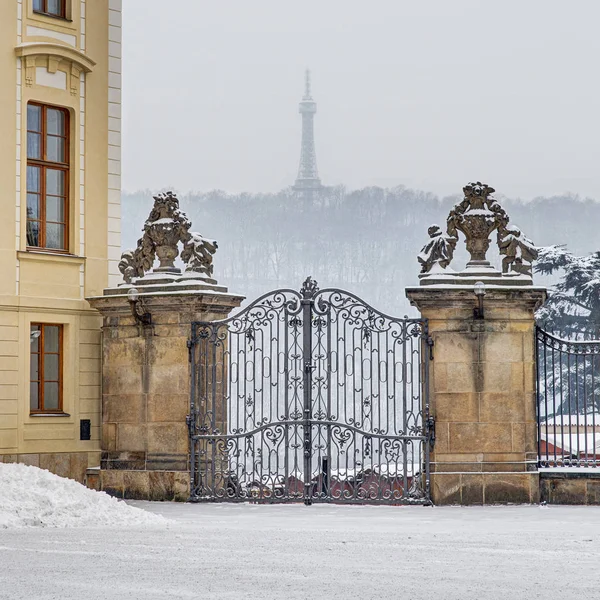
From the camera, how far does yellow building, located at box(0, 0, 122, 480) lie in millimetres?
18969

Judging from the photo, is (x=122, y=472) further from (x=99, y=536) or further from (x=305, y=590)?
(x=305, y=590)

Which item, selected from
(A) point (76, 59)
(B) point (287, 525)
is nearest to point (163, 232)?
(A) point (76, 59)

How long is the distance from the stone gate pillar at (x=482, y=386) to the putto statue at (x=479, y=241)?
5.5 inches

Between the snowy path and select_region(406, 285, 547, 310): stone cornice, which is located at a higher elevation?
select_region(406, 285, 547, 310): stone cornice

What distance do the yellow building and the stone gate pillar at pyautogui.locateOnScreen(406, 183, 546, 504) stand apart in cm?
521

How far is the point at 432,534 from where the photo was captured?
13.1 m

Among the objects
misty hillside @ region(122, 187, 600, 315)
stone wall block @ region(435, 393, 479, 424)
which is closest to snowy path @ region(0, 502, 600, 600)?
stone wall block @ region(435, 393, 479, 424)

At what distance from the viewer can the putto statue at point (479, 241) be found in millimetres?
17469

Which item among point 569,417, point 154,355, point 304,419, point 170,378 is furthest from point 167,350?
point 569,417

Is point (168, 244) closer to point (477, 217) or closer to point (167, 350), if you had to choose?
point (167, 350)

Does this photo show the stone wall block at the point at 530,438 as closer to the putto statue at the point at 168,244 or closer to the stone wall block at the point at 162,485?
the stone wall block at the point at 162,485

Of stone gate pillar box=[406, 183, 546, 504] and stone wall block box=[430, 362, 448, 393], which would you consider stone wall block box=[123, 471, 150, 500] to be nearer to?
stone gate pillar box=[406, 183, 546, 504]

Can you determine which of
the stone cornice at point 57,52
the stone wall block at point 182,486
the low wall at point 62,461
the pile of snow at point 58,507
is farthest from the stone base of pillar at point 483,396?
the stone cornice at point 57,52

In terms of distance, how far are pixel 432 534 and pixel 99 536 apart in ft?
10.4
